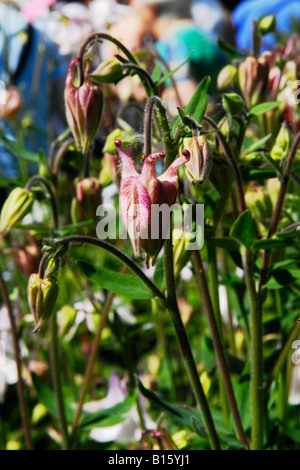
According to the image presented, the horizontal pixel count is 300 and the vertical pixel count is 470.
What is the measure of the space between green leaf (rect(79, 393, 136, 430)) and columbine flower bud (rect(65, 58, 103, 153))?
0.50m

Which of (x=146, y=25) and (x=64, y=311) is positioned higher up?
(x=146, y=25)

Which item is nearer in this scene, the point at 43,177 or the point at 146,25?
the point at 43,177

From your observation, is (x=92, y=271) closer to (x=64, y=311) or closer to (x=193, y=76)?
(x=64, y=311)

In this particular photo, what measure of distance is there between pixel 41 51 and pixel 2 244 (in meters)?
1.09

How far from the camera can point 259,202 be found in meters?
1.04

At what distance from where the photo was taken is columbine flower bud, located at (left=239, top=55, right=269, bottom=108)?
1.06 m

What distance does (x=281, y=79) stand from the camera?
118 centimetres

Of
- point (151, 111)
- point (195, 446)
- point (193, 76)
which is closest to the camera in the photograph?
point (151, 111)

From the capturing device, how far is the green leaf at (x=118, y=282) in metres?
0.89

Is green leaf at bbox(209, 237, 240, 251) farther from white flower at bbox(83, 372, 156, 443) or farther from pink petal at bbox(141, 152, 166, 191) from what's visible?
white flower at bbox(83, 372, 156, 443)

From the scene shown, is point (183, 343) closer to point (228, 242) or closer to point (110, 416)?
point (228, 242)

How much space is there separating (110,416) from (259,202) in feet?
1.58

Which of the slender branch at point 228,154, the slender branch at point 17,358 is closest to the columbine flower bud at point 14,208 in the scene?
the slender branch at point 17,358
